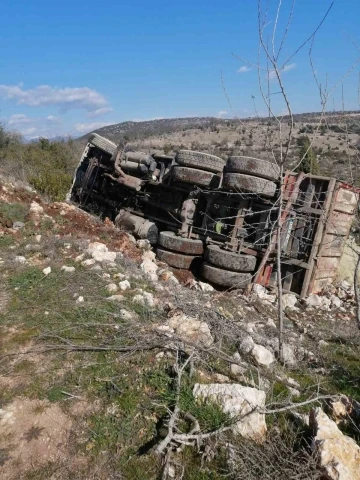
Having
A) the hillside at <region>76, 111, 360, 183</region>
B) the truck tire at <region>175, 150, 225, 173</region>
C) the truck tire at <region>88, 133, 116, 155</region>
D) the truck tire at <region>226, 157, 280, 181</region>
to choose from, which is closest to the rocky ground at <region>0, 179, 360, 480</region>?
the hillside at <region>76, 111, 360, 183</region>

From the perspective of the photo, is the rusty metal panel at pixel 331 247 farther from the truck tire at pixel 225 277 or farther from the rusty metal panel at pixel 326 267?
the truck tire at pixel 225 277

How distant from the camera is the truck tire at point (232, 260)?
639 centimetres

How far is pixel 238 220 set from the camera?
677 centimetres

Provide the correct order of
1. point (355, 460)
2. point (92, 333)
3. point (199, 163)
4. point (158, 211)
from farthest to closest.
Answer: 1. point (158, 211)
2. point (199, 163)
3. point (92, 333)
4. point (355, 460)

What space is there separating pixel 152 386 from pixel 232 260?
3794 mm

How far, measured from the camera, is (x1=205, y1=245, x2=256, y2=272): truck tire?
6.39 metres

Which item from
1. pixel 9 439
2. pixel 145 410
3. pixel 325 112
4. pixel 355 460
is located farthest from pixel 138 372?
pixel 325 112

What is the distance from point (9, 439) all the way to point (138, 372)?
1.00 meters

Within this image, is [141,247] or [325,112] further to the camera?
[141,247]

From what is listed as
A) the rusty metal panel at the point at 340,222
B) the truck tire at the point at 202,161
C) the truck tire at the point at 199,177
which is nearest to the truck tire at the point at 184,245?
the truck tire at the point at 199,177

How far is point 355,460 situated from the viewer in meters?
2.06

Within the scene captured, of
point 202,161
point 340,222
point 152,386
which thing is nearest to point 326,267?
point 340,222

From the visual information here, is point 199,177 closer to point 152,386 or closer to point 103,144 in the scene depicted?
point 103,144

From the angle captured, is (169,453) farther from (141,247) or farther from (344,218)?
(344,218)
